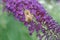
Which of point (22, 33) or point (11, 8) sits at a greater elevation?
point (11, 8)

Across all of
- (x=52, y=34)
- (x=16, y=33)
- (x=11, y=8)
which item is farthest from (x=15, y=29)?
(x=52, y=34)

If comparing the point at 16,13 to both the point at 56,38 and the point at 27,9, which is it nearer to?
the point at 27,9

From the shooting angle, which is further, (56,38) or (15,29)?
(15,29)

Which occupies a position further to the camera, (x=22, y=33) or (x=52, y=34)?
(x=22, y=33)

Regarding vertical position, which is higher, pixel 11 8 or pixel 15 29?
pixel 11 8

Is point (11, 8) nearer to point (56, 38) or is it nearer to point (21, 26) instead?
point (21, 26)
